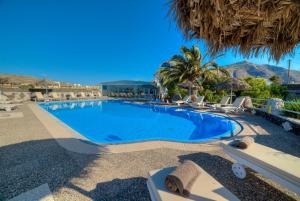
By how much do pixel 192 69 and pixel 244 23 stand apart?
14706 millimetres

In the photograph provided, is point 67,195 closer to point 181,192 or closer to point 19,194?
point 19,194

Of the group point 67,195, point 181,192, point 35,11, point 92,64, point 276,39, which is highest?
point 35,11

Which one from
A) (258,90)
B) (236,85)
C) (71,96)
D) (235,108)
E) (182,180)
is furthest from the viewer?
(71,96)

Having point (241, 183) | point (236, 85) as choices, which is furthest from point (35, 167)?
point (236, 85)

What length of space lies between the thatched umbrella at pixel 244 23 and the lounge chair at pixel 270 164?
1701mm

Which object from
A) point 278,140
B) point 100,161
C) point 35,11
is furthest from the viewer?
point 35,11

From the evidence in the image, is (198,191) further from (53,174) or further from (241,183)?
(53,174)

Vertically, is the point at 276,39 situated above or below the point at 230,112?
above

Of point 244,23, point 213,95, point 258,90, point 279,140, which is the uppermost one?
point 244,23

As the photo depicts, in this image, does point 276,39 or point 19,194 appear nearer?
point 19,194

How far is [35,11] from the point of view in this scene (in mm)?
27672

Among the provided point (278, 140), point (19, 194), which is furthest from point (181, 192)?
point (278, 140)

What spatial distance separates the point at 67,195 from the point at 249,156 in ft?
9.46

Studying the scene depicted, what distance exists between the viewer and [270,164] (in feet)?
7.88
